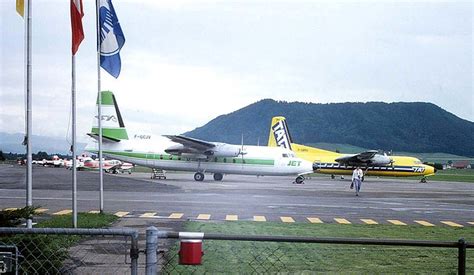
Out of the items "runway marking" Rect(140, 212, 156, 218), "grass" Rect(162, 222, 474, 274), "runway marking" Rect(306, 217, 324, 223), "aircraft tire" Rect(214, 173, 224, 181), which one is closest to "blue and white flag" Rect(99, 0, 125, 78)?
"runway marking" Rect(140, 212, 156, 218)

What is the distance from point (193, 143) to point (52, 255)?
4658cm

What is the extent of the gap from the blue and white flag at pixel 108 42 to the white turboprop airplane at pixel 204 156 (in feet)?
113

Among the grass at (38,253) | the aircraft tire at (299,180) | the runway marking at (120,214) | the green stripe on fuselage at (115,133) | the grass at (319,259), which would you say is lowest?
the aircraft tire at (299,180)

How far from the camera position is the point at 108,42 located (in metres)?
19.2

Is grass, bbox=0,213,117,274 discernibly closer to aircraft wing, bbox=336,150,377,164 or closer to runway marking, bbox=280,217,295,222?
runway marking, bbox=280,217,295,222

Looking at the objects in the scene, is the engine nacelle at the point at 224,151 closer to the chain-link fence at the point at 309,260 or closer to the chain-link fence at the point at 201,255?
the chain-link fence at the point at 201,255

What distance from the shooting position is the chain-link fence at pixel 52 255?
6.29m

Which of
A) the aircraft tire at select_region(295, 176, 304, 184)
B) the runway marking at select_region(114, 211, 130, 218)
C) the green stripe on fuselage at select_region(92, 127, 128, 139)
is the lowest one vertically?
the aircraft tire at select_region(295, 176, 304, 184)

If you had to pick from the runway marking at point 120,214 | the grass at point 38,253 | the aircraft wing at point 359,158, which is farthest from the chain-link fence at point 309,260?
the aircraft wing at point 359,158

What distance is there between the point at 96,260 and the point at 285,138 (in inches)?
2862

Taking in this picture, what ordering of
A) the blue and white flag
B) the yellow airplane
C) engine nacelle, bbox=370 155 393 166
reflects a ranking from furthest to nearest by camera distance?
engine nacelle, bbox=370 155 393 166, the yellow airplane, the blue and white flag

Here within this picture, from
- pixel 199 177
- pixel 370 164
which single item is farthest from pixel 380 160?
pixel 199 177

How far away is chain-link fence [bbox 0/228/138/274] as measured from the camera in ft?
20.6

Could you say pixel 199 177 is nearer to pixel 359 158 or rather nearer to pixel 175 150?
pixel 175 150
